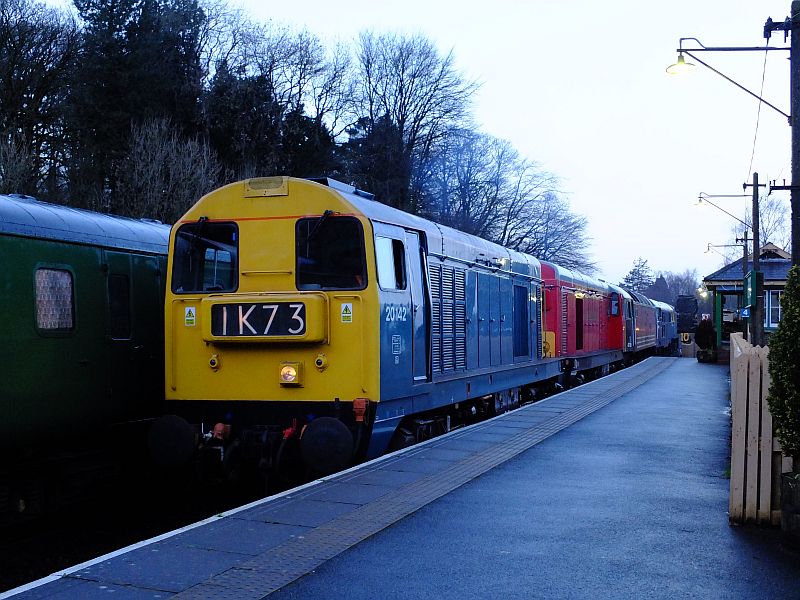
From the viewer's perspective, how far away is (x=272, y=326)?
349 inches

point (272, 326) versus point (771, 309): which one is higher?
point (771, 309)

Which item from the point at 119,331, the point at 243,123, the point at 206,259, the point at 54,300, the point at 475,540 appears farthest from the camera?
the point at 243,123

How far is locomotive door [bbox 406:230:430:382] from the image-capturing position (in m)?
10.1

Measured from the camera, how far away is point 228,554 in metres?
5.85

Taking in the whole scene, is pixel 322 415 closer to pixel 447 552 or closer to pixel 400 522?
pixel 400 522

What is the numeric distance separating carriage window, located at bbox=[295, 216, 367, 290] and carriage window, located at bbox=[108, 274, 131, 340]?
256 centimetres

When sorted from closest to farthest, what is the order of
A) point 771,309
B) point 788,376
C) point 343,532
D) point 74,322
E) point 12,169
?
point 788,376 → point 343,532 → point 74,322 → point 12,169 → point 771,309

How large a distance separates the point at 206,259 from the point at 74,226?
1567 millimetres

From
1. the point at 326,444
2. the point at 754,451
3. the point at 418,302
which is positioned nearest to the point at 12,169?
the point at 418,302

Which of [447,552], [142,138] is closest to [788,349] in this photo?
[447,552]

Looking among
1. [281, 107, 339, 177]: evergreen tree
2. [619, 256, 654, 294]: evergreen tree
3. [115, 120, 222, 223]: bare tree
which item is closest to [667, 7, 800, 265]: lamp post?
A: [115, 120, 222, 223]: bare tree

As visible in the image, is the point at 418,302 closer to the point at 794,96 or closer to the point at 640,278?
the point at 794,96

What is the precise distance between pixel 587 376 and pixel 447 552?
21.8 metres

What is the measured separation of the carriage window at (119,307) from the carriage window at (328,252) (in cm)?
256
